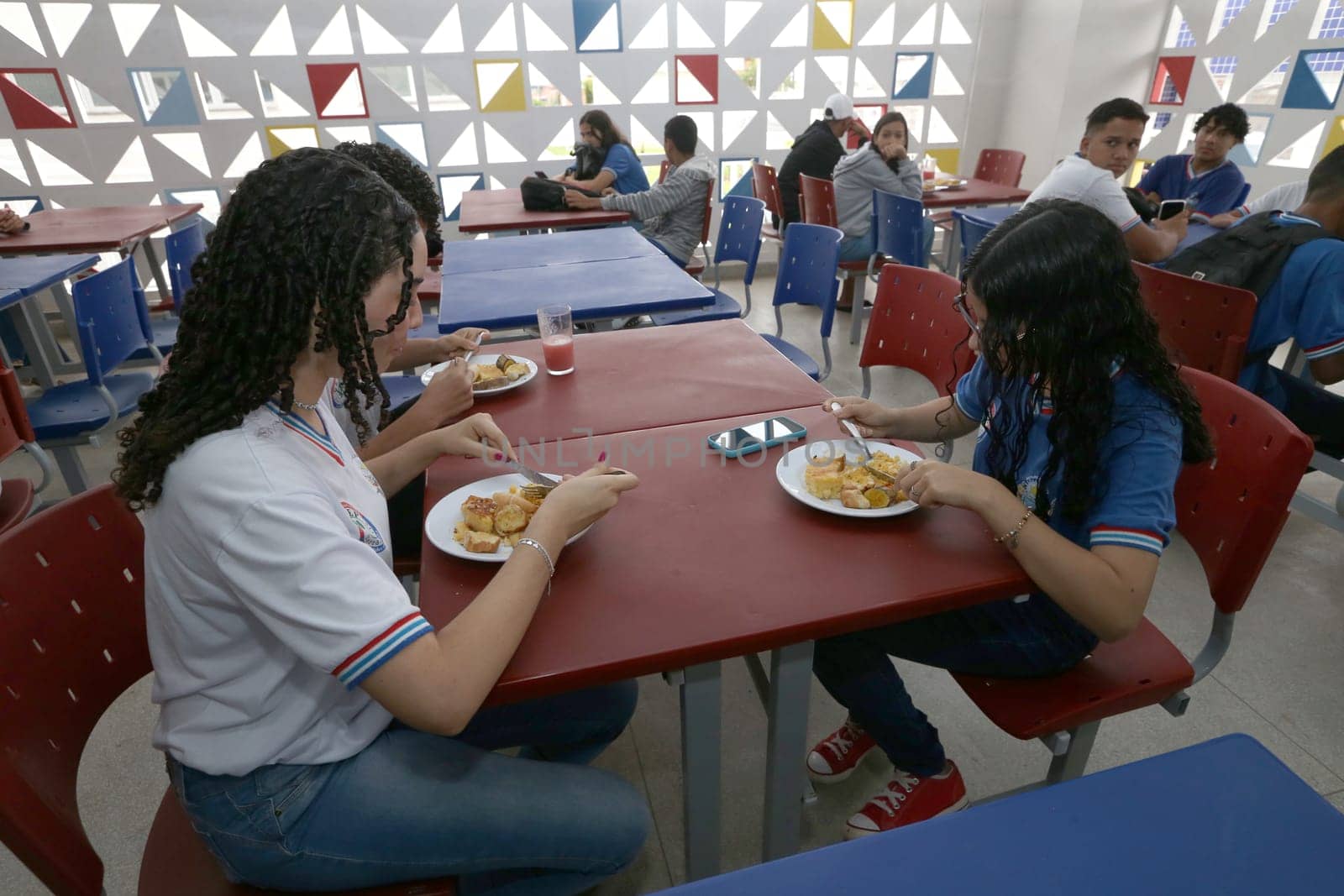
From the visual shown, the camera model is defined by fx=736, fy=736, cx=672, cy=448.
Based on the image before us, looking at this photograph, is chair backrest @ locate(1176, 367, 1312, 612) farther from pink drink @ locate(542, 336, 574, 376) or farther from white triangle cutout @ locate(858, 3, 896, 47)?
white triangle cutout @ locate(858, 3, 896, 47)

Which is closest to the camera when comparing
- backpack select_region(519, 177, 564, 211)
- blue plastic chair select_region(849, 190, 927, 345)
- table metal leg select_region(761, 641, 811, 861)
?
table metal leg select_region(761, 641, 811, 861)

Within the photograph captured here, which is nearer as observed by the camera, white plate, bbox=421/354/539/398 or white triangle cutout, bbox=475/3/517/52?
white plate, bbox=421/354/539/398

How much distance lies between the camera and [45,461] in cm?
221

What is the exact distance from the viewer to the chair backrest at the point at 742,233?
11.3 ft

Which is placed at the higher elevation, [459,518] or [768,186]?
[768,186]

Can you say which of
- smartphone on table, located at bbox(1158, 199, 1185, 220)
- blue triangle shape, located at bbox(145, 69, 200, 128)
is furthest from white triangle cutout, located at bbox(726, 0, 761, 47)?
blue triangle shape, located at bbox(145, 69, 200, 128)

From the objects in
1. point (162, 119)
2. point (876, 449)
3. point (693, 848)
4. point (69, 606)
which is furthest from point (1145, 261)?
point (162, 119)

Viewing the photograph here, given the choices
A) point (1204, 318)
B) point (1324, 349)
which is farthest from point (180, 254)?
point (1324, 349)

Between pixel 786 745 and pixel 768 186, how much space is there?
4538 mm

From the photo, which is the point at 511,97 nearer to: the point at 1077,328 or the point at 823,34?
the point at 823,34

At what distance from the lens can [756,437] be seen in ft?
4.49

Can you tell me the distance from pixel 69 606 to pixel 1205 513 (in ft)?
5.74

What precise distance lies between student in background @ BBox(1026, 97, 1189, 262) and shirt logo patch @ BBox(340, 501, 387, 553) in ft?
9.51

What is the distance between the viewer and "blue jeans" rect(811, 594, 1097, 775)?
4.01 ft
